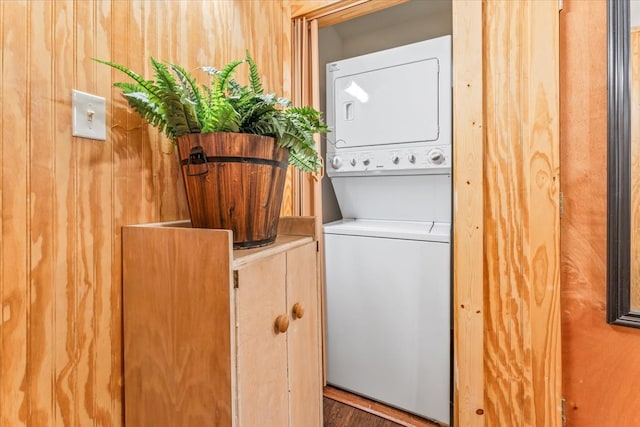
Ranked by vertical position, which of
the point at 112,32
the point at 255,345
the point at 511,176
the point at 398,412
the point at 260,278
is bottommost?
the point at 398,412

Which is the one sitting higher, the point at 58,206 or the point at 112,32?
the point at 112,32

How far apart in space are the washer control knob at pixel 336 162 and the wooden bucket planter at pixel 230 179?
116 centimetres

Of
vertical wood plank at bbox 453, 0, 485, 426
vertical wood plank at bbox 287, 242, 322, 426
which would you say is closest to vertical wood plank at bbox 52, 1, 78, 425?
vertical wood plank at bbox 287, 242, 322, 426

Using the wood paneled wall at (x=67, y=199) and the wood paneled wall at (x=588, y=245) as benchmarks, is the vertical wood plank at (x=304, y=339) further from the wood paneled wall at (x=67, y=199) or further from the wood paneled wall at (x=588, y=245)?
the wood paneled wall at (x=588, y=245)

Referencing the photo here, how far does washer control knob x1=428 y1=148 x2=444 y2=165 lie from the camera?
170cm

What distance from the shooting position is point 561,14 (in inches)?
49.8

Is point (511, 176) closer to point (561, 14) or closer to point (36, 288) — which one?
point (561, 14)

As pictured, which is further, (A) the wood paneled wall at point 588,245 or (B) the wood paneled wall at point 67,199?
(A) the wood paneled wall at point 588,245

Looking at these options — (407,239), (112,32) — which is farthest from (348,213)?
(112,32)

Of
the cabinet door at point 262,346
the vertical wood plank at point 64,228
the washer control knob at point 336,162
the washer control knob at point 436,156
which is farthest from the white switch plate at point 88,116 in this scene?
the washer control knob at point 436,156

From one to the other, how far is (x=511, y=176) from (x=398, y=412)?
1.32m

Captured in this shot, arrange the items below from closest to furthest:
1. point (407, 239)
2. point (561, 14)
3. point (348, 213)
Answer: point (561, 14) < point (407, 239) < point (348, 213)

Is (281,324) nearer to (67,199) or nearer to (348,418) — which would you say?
(67,199)

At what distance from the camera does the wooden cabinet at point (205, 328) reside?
A: 2.42ft
